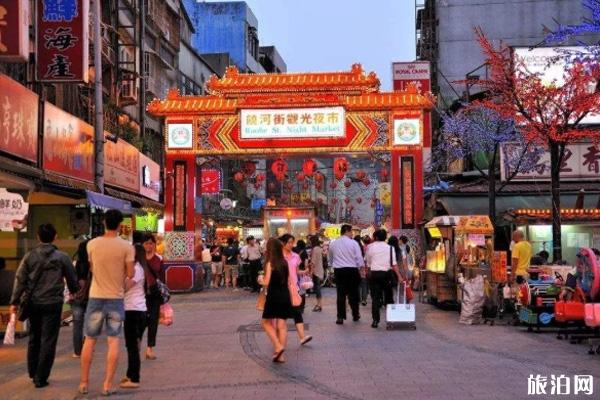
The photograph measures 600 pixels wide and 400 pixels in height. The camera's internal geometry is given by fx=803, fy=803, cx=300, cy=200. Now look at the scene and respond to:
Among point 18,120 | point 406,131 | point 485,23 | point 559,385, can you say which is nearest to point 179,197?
point 406,131

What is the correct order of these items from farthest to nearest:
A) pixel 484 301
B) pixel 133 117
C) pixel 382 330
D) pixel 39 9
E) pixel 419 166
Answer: pixel 133 117 < pixel 419 166 < pixel 39 9 < pixel 484 301 < pixel 382 330

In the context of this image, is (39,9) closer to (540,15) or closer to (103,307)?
(103,307)

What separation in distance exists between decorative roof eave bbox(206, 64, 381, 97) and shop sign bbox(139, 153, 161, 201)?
11.7 ft

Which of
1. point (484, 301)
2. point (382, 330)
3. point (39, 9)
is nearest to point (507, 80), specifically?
point (484, 301)

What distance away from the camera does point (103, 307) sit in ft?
26.4

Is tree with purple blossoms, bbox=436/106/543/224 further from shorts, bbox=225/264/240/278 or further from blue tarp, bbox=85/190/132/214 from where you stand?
blue tarp, bbox=85/190/132/214

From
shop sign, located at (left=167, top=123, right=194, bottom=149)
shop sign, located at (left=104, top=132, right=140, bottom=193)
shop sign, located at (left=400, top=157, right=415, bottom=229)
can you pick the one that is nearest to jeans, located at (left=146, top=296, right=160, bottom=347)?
shop sign, located at (left=104, top=132, right=140, bottom=193)

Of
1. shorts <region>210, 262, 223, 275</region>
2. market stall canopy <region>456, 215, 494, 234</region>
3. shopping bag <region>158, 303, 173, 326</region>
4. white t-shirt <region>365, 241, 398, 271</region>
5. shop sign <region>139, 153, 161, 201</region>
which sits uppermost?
shop sign <region>139, 153, 161, 201</region>

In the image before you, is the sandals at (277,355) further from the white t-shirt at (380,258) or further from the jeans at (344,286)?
the jeans at (344,286)

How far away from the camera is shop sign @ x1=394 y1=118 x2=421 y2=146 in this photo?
25062 millimetres

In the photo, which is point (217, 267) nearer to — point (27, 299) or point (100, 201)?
point (100, 201)

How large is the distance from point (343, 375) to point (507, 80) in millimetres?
11395

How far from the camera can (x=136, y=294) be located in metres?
8.88

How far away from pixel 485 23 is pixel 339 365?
31386 mm
